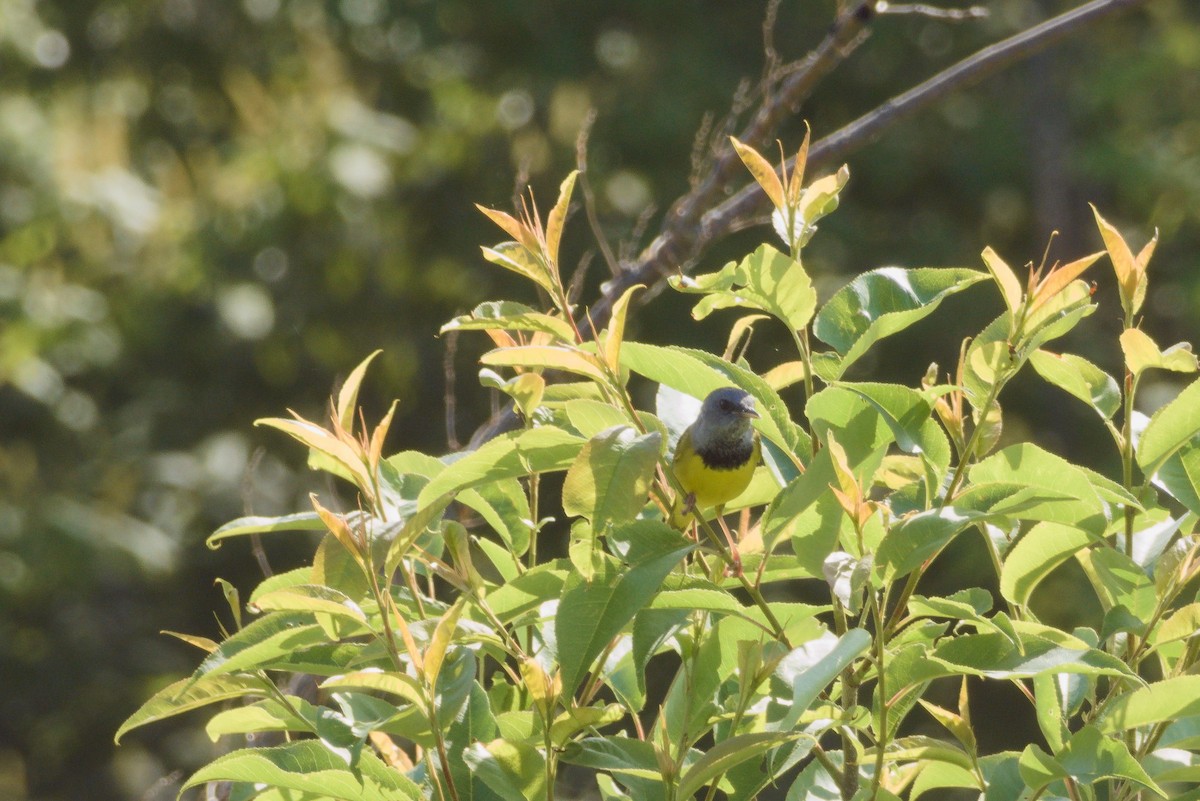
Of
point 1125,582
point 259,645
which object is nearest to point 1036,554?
point 1125,582

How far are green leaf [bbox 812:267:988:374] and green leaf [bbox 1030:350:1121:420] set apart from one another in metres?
0.11

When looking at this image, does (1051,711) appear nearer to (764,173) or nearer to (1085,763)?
(1085,763)

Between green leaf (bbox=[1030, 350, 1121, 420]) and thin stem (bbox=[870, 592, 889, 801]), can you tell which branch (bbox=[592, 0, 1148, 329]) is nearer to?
green leaf (bbox=[1030, 350, 1121, 420])

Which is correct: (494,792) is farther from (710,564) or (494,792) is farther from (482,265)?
(482,265)

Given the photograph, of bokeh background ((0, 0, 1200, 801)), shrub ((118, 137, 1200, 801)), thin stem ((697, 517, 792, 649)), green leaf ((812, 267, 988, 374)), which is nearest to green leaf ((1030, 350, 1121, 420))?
shrub ((118, 137, 1200, 801))

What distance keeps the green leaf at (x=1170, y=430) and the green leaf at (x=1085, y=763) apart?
23cm

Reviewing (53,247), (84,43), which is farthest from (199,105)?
(53,247)

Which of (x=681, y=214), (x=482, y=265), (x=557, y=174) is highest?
(x=681, y=214)

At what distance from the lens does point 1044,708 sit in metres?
1.29

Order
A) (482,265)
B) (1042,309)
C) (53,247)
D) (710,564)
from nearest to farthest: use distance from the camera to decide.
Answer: (1042,309) → (710,564) → (53,247) → (482,265)

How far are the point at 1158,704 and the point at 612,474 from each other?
0.45m

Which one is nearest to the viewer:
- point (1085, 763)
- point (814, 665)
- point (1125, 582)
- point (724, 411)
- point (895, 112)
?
point (814, 665)

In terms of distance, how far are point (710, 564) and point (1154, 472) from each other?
1.30 ft

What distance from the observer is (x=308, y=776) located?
1138 millimetres
